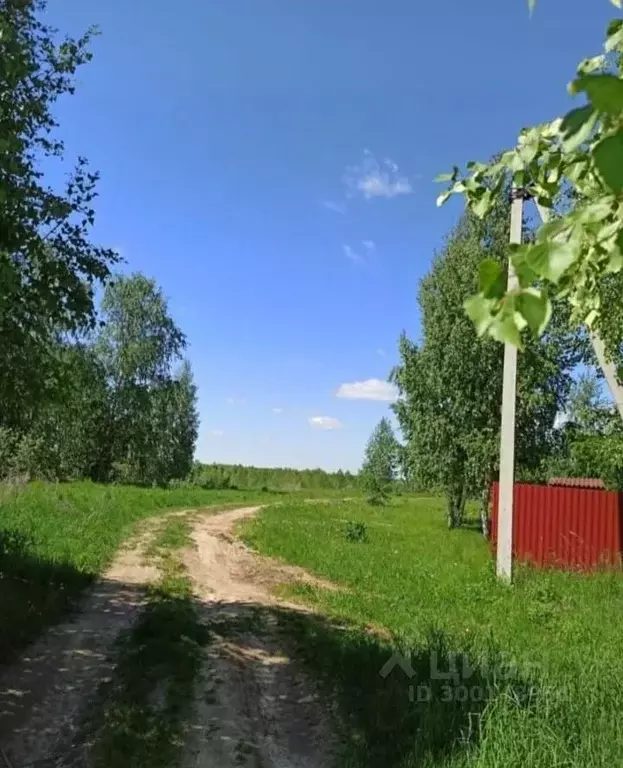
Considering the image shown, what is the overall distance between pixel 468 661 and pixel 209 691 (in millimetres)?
2223

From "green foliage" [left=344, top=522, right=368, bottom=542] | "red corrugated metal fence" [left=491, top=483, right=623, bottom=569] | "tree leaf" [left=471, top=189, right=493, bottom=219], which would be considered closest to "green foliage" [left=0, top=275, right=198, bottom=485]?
"green foliage" [left=344, top=522, right=368, bottom=542]

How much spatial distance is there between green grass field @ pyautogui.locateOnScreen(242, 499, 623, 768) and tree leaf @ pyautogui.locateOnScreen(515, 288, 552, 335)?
138 inches

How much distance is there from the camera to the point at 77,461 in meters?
40.0

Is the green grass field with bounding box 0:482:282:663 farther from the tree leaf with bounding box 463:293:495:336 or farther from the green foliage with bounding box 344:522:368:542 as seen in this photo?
the tree leaf with bounding box 463:293:495:336

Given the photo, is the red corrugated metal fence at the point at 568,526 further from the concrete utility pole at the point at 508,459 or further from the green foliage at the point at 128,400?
the green foliage at the point at 128,400

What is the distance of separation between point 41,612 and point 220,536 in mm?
8485

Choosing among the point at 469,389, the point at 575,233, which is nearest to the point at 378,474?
the point at 469,389

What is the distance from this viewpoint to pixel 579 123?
→ 1102mm

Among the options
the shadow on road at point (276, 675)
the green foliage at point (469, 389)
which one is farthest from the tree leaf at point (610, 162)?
the green foliage at point (469, 389)

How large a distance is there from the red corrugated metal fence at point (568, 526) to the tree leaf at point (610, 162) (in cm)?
1241

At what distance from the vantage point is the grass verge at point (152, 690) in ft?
15.1

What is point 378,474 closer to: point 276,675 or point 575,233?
point 276,675

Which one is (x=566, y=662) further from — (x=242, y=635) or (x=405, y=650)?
(x=242, y=635)

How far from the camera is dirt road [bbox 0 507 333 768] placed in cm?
469
